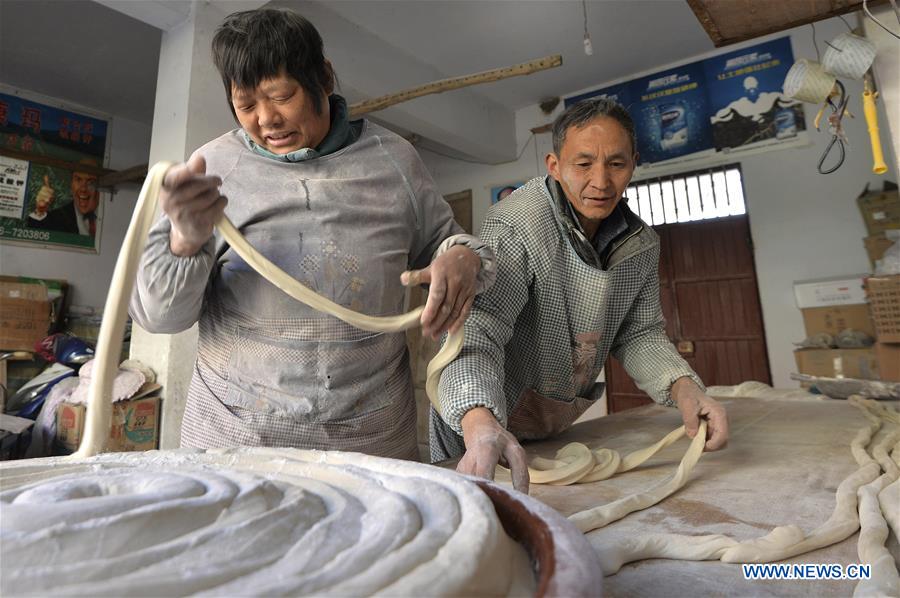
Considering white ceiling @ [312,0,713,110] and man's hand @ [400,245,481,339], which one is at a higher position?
white ceiling @ [312,0,713,110]

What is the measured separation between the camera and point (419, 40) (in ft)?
14.3

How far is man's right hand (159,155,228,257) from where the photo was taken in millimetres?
754

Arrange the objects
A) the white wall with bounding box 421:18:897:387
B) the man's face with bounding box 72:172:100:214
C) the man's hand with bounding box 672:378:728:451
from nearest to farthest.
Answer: the man's hand with bounding box 672:378:728:451 < the white wall with bounding box 421:18:897:387 < the man's face with bounding box 72:172:100:214

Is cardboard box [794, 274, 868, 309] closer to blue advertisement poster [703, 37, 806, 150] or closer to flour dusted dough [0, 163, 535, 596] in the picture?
blue advertisement poster [703, 37, 806, 150]

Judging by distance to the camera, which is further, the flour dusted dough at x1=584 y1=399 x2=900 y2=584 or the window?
the window

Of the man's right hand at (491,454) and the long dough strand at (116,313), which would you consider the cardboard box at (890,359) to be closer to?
the man's right hand at (491,454)

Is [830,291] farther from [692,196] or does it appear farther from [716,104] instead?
[716,104]

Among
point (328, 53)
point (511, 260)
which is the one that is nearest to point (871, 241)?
point (511, 260)

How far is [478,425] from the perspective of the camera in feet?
2.94

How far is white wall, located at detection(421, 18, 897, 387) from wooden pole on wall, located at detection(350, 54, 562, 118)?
237 centimetres

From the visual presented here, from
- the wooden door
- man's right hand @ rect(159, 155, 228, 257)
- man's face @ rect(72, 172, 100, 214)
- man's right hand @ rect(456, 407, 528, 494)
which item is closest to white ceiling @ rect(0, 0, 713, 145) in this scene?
man's face @ rect(72, 172, 100, 214)

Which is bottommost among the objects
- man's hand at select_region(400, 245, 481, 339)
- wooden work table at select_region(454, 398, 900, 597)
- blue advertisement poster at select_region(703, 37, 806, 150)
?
wooden work table at select_region(454, 398, 900, 597)

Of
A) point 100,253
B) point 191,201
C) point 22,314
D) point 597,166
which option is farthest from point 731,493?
point 100,253

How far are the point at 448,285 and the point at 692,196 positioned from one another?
4744 mm
